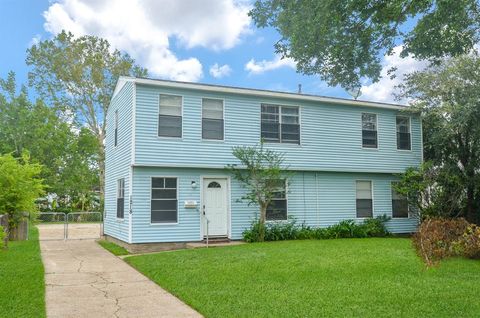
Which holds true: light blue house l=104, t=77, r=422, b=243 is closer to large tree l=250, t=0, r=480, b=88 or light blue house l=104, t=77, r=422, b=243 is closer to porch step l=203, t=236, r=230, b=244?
porch step l=203, t=236, r=230, b=244

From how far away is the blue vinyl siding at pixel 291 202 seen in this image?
13.4 metres

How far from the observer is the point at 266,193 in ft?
46.2

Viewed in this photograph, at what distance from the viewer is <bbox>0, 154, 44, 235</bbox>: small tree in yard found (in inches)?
565

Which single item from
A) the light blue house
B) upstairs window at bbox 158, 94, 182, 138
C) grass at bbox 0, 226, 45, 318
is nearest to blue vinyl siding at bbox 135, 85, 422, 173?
the light blue house

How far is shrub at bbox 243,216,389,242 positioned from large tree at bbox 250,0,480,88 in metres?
6.32

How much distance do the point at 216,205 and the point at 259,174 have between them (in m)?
1.73

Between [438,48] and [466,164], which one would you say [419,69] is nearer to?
[466,164]

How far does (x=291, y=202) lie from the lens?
50.8 ft

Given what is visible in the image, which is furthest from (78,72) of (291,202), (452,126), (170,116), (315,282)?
(315,282)

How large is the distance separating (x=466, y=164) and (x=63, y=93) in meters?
29.3

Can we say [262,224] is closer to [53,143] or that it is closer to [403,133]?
[403,133]

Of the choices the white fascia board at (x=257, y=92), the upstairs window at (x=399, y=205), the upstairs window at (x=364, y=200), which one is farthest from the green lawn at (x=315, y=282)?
the upstairs window at (x=399, y=205)

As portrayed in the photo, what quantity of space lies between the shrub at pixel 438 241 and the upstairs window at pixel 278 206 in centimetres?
863

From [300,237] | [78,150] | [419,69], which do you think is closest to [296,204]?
[300,237]
